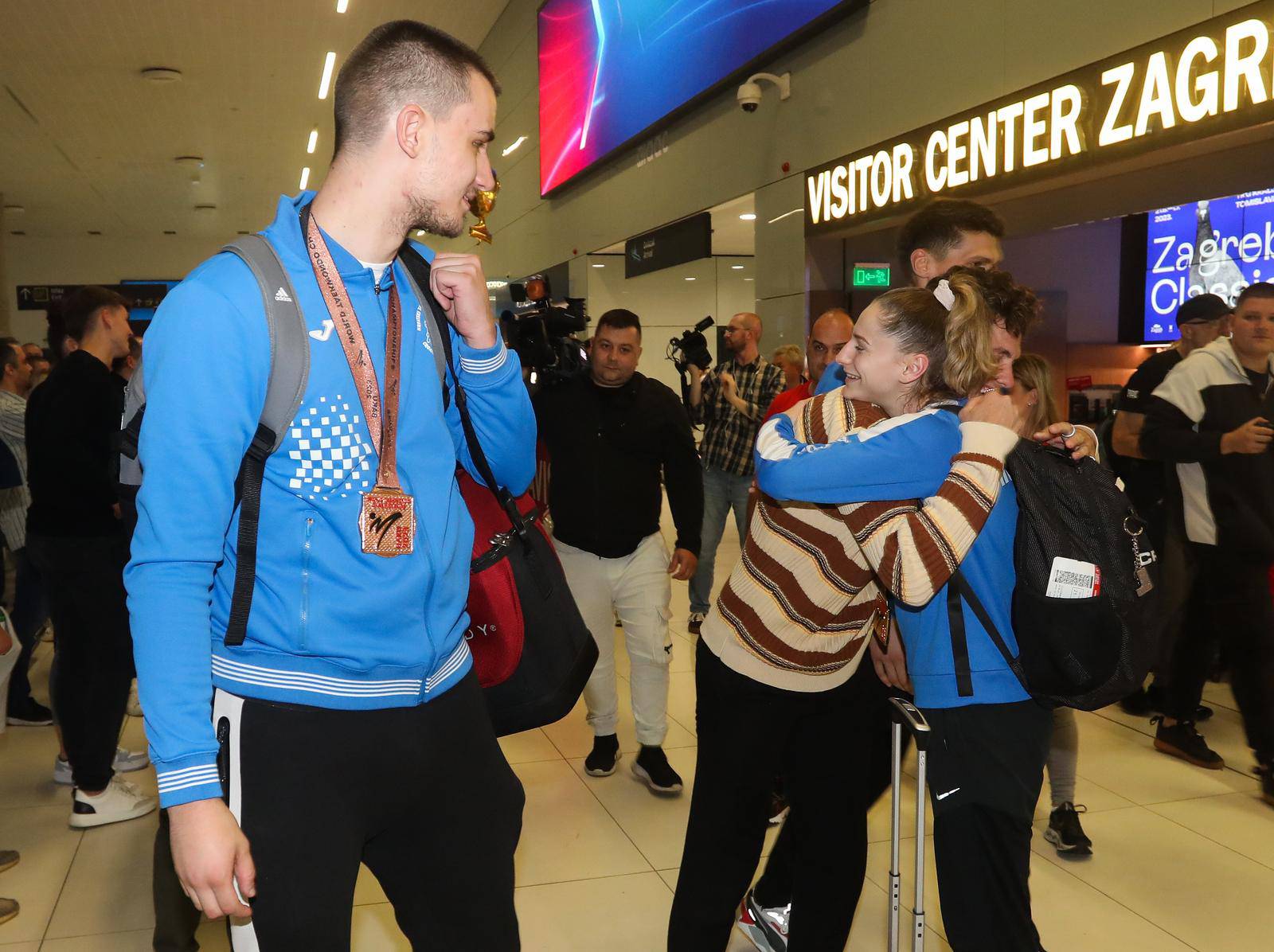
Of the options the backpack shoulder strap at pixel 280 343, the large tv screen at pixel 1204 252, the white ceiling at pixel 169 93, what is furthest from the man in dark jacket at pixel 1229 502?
the white ceiling at pixel 169 93

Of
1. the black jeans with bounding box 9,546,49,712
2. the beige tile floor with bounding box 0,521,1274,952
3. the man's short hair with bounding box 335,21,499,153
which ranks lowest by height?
the beige tile floor with bounding box 0,521,1274,952

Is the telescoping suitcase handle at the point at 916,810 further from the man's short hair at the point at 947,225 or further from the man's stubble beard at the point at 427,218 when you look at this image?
the man's stubble beard at the point at 427,218

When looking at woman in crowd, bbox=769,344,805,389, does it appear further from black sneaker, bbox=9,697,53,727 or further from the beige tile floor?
black sneaker, bbox=9,697,53,727

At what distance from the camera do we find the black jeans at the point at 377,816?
3.85ft

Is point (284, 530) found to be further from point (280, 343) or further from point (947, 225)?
point (947, 225)

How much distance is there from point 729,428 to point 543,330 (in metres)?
2.87

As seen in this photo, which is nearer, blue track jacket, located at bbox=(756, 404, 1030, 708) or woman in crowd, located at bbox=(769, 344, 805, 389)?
blue track jacket, located at bbox=(756, 404, 1030, 708)

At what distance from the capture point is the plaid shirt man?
564cm

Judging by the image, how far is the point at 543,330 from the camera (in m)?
2.94

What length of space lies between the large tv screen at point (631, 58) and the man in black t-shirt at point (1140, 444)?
2627mm

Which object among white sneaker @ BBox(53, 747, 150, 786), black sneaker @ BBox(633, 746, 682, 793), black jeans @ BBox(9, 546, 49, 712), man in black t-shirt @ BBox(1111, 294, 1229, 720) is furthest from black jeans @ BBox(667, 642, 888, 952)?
black jeans @ BBox(9, 546, 49, 712)

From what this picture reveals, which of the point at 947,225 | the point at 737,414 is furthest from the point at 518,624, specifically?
the point at 737,414

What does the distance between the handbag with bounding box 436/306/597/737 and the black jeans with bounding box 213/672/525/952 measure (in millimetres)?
92

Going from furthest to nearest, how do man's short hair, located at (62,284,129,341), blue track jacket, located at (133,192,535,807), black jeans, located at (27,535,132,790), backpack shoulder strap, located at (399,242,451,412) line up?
1. man's short hair, located at (62,284,129,341)
2. black jeans, located at (27,535,132,790)
3. backpack shoulder strap, located at (399,242,451,412)
4. blue track jacket, located at (133,192,535,807)
